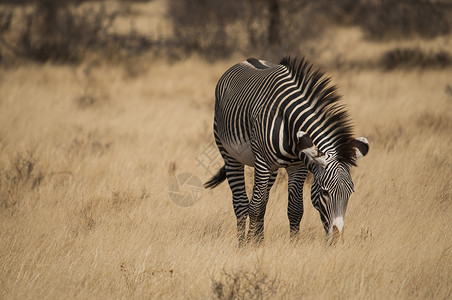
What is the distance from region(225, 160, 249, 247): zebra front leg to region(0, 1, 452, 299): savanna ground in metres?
0.20

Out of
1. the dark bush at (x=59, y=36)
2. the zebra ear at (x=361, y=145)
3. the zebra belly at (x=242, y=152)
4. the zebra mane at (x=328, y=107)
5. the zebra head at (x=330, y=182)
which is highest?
the zebra mane at (x=328, y=107)

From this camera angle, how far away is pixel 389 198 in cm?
533

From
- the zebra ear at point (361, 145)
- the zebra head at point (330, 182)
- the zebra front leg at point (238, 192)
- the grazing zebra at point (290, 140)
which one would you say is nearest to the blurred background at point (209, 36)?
the zebra front leg at point (238, 192)

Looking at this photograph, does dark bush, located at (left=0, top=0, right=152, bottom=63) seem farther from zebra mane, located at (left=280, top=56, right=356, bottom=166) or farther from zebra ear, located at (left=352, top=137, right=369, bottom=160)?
zebra ear, located at (left=352, top=137, right=369, bottom=160)

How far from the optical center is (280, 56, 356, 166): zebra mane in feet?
11.6

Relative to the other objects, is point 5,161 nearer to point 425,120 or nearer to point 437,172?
point 437,172

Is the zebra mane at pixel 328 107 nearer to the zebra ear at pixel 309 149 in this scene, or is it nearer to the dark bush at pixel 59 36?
the zebra ear at pixel 309 149

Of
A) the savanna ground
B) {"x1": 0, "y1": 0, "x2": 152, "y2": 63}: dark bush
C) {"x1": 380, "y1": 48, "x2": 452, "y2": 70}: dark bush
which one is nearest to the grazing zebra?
the savanna ground

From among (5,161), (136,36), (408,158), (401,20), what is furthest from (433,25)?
(5,161)

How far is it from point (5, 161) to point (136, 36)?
10204 millimetres

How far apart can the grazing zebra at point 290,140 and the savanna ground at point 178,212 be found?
34 centimetres

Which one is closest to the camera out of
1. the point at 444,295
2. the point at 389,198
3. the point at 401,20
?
the point at 444,295

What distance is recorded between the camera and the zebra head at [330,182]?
3432mm

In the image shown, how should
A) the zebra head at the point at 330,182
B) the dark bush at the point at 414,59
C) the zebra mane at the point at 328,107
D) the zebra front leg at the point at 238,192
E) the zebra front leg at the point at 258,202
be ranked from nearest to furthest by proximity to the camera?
the zebra head at the point at 330,182
the zebra mane at the point at 328,107
the zebra front leg at the point at 258,202
the zebra front leg at the point at 238,192
the dark bush at the point at 414,59
